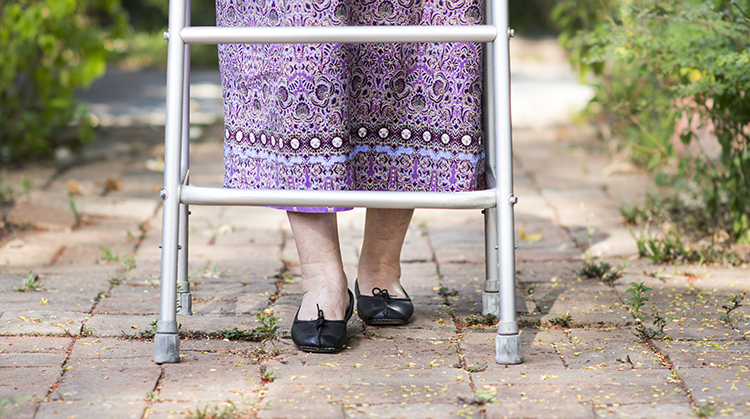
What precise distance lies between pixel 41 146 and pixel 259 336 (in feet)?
9.14

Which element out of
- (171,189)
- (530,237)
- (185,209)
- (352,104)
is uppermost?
(352,104)

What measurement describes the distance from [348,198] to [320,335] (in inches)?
13.9

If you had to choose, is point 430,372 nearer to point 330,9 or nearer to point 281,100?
point 281,100

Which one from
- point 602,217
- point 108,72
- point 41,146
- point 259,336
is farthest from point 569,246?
point 108,72

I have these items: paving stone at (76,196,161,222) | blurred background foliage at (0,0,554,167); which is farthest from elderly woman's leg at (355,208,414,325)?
blurred background foliage at (0,0,554,167)

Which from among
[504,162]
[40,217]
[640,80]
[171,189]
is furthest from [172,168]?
[640,80]

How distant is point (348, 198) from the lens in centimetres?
164

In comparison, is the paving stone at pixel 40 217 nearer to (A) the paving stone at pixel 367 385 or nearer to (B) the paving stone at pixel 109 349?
(B) the paving stone at pixel 109 349

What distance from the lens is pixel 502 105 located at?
1.65 metres

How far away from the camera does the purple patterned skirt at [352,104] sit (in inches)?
70.1

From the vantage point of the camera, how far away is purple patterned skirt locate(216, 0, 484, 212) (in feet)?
5.84

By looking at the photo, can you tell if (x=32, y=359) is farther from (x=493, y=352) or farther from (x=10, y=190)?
(x=10, y=190)

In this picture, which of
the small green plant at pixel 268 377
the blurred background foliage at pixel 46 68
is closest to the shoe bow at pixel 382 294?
the small green plant at pixel 268 377

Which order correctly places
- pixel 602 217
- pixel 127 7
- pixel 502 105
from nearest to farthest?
pixel 502 105 → pixel 602 217 → pixel 127 7
